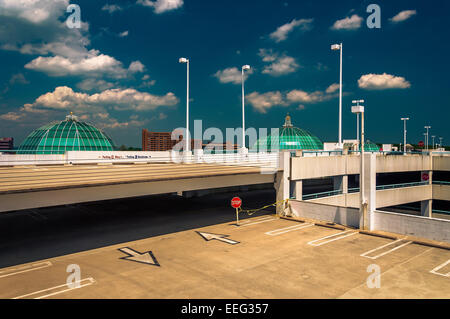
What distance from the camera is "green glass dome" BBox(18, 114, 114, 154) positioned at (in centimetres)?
4662

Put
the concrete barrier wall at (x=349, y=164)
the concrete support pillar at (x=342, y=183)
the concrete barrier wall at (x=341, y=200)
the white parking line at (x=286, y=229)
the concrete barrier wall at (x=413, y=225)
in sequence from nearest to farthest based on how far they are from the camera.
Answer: the concrete barrier wall at (x=413, y=225), the white parking line at (x=286, y=229), the concrete barrier wall at (x=349, y=164), the concrete barrier wall at (x=341, y=200), the concrete support pillar at (x=342, y=183)

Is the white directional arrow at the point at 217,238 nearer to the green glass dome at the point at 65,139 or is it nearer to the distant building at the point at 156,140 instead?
the green glass dome at the point at 65,139

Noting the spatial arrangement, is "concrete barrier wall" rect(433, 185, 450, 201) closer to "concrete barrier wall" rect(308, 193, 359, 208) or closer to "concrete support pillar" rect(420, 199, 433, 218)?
"concrete support pillar" rect(420, 199, 433, 218)

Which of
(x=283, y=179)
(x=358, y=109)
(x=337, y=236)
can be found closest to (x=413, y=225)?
(x=337, y=236)

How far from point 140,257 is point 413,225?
640 inches

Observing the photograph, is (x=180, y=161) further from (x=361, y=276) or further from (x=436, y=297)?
(x=436, y=297)

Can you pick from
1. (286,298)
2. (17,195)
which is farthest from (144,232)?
(286,298)

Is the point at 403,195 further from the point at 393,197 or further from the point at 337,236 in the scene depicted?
the point at 337,236

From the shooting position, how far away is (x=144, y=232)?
82.3ft

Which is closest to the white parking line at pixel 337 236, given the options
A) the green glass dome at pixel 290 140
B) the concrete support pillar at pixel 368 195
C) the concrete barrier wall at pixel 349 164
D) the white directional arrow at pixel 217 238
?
the concrete support pillar at pixel 368 195

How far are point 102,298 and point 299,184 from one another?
21694mm

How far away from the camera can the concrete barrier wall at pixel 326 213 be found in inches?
892

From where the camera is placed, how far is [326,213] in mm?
24188

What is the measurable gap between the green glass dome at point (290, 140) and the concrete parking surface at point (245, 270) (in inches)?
2310
